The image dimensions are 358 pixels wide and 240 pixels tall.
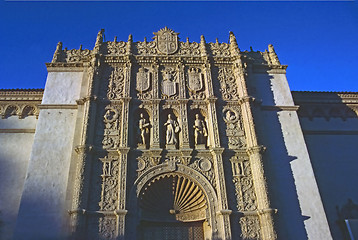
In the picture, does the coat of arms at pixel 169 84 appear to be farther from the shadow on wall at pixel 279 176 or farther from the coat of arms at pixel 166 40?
the shadow on wall at pixel 279 176

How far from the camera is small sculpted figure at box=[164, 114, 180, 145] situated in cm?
1223

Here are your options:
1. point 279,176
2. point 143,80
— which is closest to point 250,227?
point 279,176

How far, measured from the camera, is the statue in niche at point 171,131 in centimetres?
1217

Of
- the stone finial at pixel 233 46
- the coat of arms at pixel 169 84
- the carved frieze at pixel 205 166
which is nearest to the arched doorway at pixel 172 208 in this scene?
the carved frieze at pixel 205 166

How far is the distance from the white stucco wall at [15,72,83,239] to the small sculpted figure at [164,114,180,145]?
3913mm

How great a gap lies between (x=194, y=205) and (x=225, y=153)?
243 centimetres

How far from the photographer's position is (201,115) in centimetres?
1340

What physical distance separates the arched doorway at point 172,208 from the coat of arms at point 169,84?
3974mm

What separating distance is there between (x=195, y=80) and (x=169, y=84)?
4.16 feet

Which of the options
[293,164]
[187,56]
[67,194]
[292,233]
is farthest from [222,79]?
[67,194]

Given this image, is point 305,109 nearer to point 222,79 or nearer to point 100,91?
point 222,79

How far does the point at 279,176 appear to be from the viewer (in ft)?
38.7

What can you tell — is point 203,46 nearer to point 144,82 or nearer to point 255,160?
point 144,82

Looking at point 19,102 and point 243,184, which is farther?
point 19,102
